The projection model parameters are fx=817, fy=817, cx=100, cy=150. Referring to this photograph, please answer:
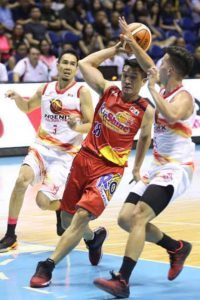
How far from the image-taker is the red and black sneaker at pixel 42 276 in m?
6.62

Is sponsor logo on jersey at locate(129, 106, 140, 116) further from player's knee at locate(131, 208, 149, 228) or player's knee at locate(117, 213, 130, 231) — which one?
player's knee at locate(131, 208, 149, 228)

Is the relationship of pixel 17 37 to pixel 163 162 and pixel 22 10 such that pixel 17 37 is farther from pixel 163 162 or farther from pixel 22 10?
pixel 163 162

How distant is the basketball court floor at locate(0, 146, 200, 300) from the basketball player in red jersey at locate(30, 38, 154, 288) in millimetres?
628

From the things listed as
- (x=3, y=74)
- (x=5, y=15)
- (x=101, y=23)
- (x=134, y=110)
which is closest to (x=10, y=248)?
(x=134, y=110)

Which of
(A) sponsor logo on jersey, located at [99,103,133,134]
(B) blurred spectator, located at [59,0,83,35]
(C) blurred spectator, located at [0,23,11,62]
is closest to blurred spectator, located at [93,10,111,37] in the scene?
(B) blurred spectator, located at [59,0,83,35]

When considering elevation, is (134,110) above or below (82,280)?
above

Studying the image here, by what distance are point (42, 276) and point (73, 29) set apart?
14934mm

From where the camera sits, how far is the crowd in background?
18.2 meters

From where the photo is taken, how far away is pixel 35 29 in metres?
19.5

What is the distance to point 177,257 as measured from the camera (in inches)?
273

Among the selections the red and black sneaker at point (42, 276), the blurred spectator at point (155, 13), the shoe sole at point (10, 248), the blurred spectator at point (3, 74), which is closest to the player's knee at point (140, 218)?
the red and black sneaker at point (42, 276)

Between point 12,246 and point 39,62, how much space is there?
9.94 m

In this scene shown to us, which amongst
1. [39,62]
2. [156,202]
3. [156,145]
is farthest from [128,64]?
[39,62]

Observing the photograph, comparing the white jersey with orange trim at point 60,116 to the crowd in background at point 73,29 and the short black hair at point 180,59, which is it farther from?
the crowd in background at point 73,29
